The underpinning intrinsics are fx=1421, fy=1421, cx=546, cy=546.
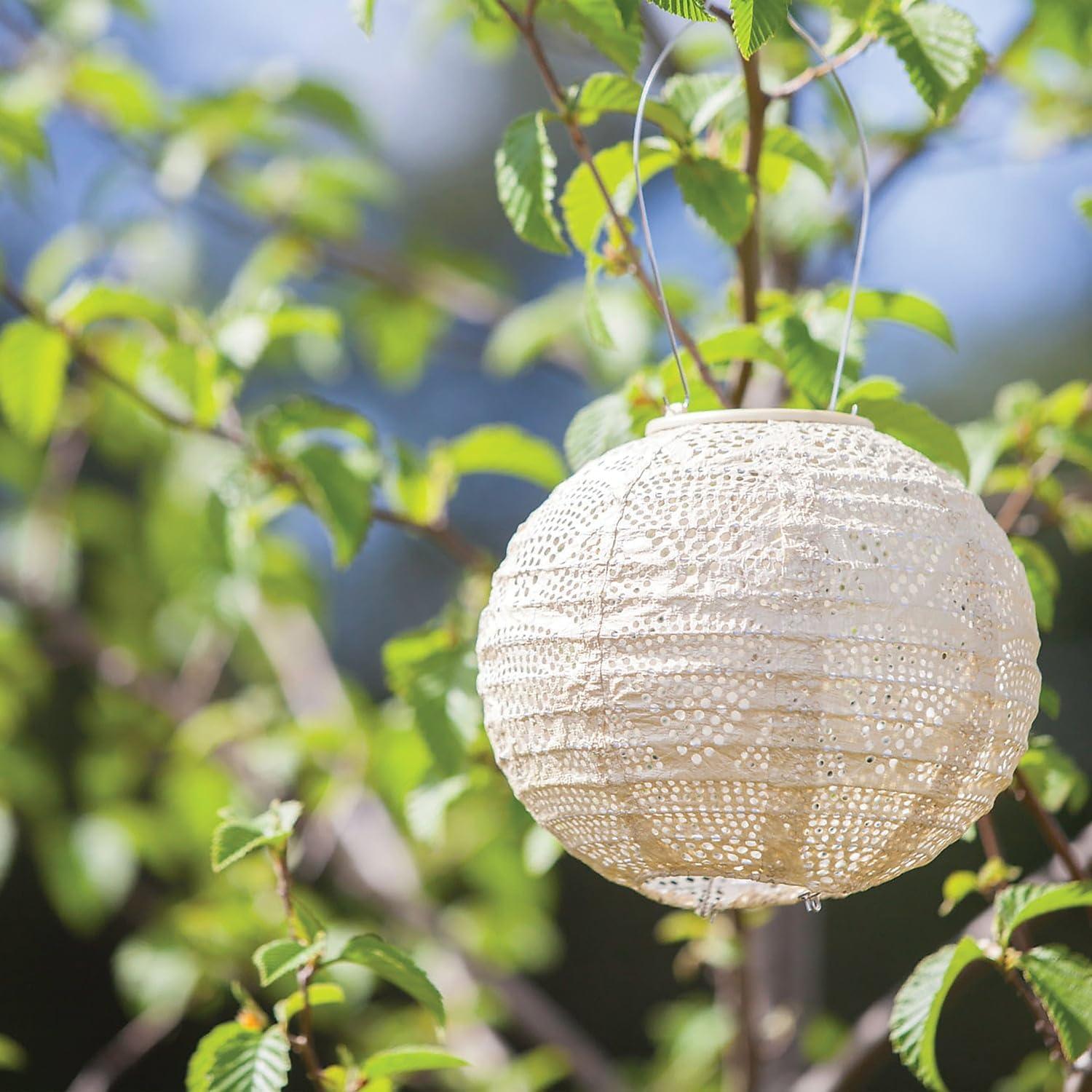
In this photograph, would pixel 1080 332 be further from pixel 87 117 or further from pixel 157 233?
pixel 87 117

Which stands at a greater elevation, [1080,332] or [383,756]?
[383,756]

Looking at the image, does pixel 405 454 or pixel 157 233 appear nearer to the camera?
pixel 405 454

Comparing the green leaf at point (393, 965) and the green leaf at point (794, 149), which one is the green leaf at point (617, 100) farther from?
the green leaf at point (393, 965)

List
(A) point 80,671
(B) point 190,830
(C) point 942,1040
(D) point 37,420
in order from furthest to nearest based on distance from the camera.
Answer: (A) point 80,671 < (C) point 942,1040 < (B) point 190,830 < (D) point 37,420

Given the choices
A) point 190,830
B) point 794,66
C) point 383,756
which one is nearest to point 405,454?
point 383,756

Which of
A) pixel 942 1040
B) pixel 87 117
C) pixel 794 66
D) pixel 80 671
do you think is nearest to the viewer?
pixel 794 66

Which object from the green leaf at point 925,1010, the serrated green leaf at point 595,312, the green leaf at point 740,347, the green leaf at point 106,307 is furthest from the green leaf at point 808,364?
the green leaf at point 106,307

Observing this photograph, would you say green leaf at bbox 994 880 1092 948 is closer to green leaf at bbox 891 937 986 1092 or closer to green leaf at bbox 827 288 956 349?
green leaf at bbox 891 937 986 1092
